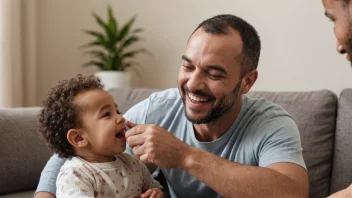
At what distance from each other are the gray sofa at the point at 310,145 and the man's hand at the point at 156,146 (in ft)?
2.41

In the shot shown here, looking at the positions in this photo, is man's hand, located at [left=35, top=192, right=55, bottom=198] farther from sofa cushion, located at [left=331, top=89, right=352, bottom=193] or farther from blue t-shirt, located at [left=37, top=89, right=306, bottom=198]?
sofa cushion, located at [left=331, top=89, right=352, bottom=193]

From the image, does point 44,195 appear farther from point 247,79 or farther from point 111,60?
point 111,60

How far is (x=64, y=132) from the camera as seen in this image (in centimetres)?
154

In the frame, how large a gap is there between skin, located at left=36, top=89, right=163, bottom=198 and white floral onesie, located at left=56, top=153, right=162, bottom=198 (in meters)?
0.05

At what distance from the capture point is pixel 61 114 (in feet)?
5.03

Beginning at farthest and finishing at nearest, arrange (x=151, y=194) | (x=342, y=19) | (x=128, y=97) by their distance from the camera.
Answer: (x=128, y=97)
(x=151, y=194)
(x=342, y=19)

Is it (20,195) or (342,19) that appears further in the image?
(20,195)

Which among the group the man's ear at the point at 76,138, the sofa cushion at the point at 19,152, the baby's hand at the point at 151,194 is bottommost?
the sofa cushion at the point at 19,152

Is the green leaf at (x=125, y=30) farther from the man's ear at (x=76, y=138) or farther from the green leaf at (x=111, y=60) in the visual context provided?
the man's ear at (x=76, y=138)

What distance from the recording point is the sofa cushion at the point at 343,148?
1.98 meters

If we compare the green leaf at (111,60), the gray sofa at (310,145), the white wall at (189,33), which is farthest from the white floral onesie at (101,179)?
the green leaf at (111,60)

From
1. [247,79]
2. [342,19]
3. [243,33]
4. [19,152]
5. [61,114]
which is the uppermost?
[342,19]

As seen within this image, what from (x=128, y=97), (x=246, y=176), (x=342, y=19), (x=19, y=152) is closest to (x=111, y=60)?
(x=128, y=97)

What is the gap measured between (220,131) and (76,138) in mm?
521
